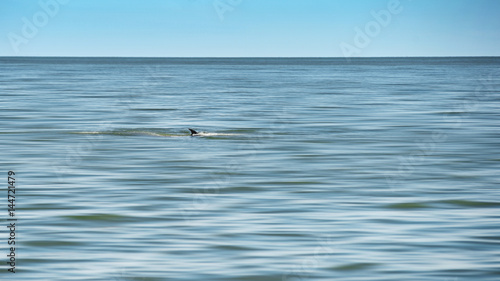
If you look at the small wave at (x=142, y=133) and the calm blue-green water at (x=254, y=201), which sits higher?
the small wave at (x=142, y=133)

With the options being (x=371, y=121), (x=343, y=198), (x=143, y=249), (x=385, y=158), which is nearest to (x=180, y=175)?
(x=343, y=198)

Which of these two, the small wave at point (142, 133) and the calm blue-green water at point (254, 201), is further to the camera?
the small wave at point (142, 133)

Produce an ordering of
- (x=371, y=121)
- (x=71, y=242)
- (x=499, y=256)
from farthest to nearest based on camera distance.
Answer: (x=371, y=121), (x=71, y=242), (x=499, y=256)

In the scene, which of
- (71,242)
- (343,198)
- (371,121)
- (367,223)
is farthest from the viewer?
(371,121)

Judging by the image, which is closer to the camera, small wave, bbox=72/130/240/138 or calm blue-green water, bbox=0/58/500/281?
calm blue-green water, bbox=0/58/500/281

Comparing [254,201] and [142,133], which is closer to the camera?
[254,201]

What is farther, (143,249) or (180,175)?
(180,175)

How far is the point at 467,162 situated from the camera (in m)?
19.2

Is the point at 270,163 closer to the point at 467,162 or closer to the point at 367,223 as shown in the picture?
the point at 467,162

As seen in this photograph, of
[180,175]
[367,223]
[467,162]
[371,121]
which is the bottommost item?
[367,223]

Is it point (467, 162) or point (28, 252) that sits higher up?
point (467, 162)

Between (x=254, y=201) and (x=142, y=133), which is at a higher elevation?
(x=142, y=133)

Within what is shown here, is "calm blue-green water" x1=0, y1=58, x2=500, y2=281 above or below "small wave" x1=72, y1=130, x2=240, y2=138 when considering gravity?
below

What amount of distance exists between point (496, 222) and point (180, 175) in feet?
22.0
